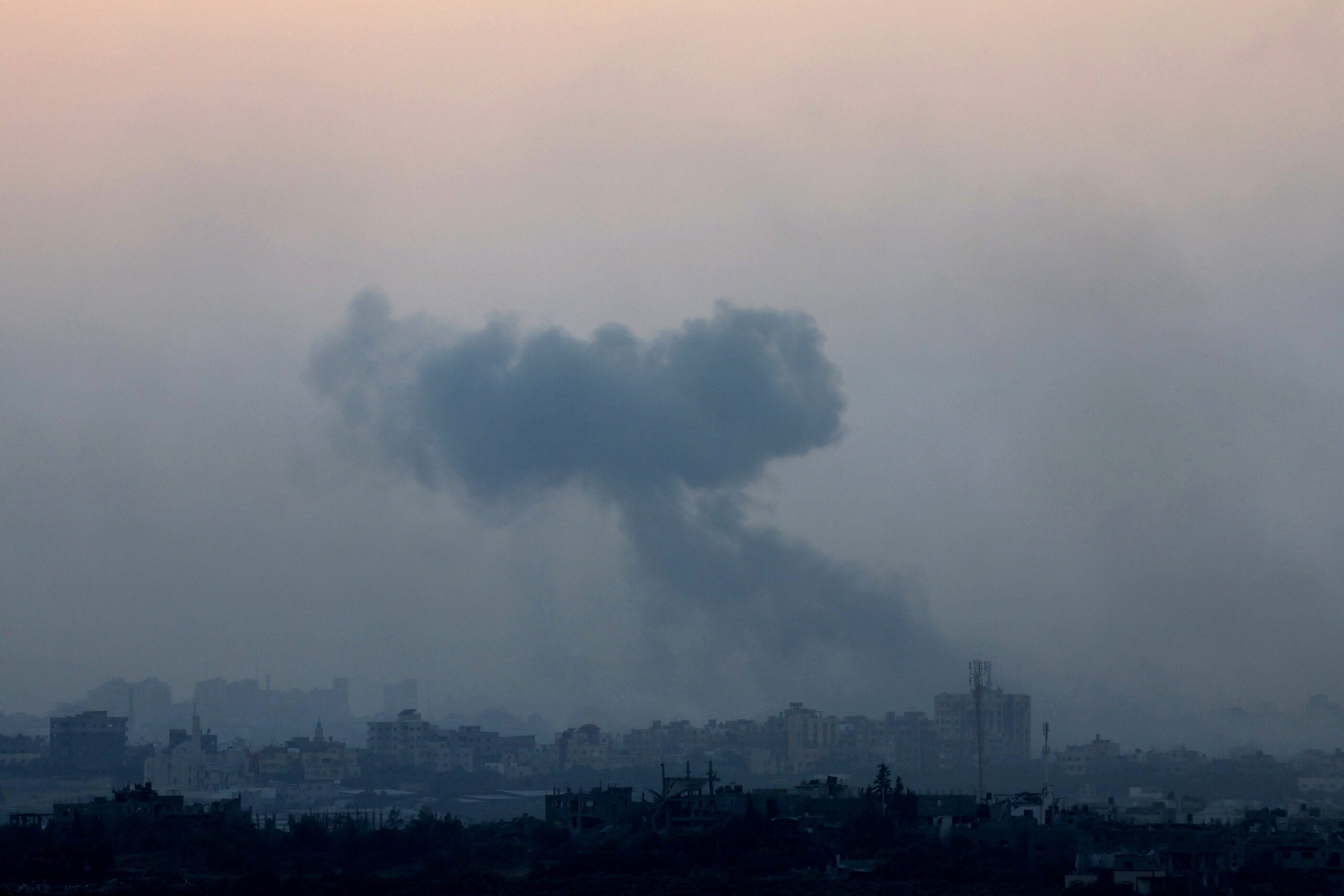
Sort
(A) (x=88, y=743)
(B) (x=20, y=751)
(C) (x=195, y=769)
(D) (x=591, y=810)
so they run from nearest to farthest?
(D) (x=591, y=810) → (C) (x=195, y=769) → (A) (x=88, y=743) → (B) (x=20, y=751)

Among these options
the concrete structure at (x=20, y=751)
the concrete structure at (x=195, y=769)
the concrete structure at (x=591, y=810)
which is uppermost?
the concrete structure at (x=20, y=751)

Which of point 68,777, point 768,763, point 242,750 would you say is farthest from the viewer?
point 768,763

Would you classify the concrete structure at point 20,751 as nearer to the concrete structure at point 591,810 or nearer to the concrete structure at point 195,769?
the concrete structure at point 195,769

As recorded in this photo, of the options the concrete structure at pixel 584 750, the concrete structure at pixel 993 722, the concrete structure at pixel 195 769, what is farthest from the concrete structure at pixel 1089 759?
the concrete structure at pixel 195 769

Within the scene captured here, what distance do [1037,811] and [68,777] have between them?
6967 cm

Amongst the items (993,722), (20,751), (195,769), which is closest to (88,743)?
(20,751)

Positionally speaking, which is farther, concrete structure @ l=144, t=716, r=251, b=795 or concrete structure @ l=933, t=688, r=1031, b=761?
concrete structure @ l=933, t=688, r=1031, b=761

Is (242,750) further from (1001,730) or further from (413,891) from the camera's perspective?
(413,891)

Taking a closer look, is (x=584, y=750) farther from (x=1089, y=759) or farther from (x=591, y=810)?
(x=591, y=810)

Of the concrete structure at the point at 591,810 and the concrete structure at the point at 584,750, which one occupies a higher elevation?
the concrete structure at the point at 584,750

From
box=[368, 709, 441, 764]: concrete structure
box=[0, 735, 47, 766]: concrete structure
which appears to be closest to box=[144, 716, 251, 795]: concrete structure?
box=[0, 735, 47, 766]: concrete structure

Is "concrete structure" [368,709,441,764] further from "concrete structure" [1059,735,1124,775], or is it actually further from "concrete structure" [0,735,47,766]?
"concrete structure" [1059,735,1124,775]

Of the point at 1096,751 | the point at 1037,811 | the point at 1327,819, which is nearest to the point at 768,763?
the point at 1096,751

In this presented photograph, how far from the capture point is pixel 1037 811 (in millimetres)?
60594
